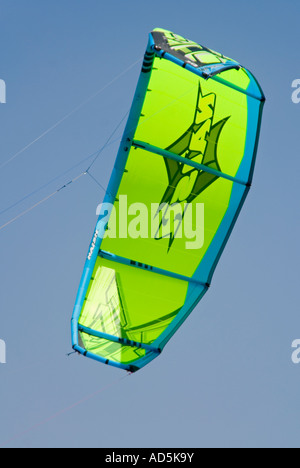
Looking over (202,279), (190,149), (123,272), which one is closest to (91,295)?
(123,272)

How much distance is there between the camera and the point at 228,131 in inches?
602

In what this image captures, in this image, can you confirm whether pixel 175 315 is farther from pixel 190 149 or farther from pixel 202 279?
pixel 190 149

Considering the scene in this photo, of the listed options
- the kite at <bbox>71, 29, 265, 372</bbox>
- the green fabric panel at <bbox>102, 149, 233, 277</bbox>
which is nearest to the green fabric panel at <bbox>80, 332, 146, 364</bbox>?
the kite at <bbox>71, 29, 265, 372</bbox>

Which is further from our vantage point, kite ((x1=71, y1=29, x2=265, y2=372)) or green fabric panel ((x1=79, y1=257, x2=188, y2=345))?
green fabric panel ((x1=79, y1=257, x2=188, y2=345))

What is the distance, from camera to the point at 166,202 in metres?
15.1

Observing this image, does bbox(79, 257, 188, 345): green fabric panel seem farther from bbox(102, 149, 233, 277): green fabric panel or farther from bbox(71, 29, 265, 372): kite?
bbox(102, 149, 233, 277): green fabric panel

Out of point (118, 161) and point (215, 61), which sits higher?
point (215, 61)

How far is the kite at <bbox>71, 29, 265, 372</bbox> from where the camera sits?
14.5 m

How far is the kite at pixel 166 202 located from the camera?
47.7 feet

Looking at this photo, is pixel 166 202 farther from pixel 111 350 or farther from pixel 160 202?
pixel 111 350

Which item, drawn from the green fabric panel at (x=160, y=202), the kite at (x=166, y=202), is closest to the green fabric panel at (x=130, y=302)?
the kite at (x=166, y=202)

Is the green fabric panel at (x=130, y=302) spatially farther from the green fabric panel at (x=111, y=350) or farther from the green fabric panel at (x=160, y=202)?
the green fabric panel at (x=160, y=202)

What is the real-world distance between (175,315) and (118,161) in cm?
311

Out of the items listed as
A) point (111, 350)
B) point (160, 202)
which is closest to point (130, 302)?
point (111, 350)
